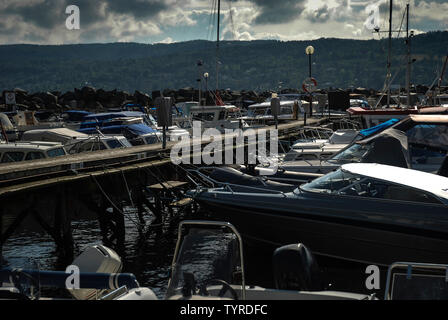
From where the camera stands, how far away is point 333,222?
9844 mm

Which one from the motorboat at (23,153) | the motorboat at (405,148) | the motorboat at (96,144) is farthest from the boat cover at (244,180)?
the motorboat at (96,144)

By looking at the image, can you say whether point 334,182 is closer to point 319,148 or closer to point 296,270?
point 296,270

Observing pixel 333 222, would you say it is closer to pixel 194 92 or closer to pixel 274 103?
pixel 274 103

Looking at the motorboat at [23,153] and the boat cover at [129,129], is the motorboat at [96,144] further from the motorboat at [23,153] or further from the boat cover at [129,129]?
the boat cover at [129,129]

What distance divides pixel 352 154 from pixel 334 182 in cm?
332

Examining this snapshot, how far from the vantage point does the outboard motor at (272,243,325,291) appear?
6805 millimetres

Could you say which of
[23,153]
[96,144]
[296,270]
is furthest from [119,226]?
[296,270]

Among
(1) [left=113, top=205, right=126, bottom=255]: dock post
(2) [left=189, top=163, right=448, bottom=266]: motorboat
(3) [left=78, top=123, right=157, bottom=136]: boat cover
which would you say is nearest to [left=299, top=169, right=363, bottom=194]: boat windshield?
(2) [left=189, top=163, right=448, bottom=266]: motorboat

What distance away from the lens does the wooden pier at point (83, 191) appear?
468 inches

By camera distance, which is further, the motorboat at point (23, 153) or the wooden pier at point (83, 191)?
the motorboat at point (23, 153)

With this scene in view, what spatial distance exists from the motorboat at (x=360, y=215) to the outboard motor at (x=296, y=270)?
2.83m

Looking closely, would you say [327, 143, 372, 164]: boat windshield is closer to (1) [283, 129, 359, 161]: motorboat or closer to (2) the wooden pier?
(1) [283, 129, 359, 161]: motorboat

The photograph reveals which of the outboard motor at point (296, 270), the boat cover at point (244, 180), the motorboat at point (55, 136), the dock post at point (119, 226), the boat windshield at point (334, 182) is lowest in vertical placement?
the dock post at point (119, 226)
